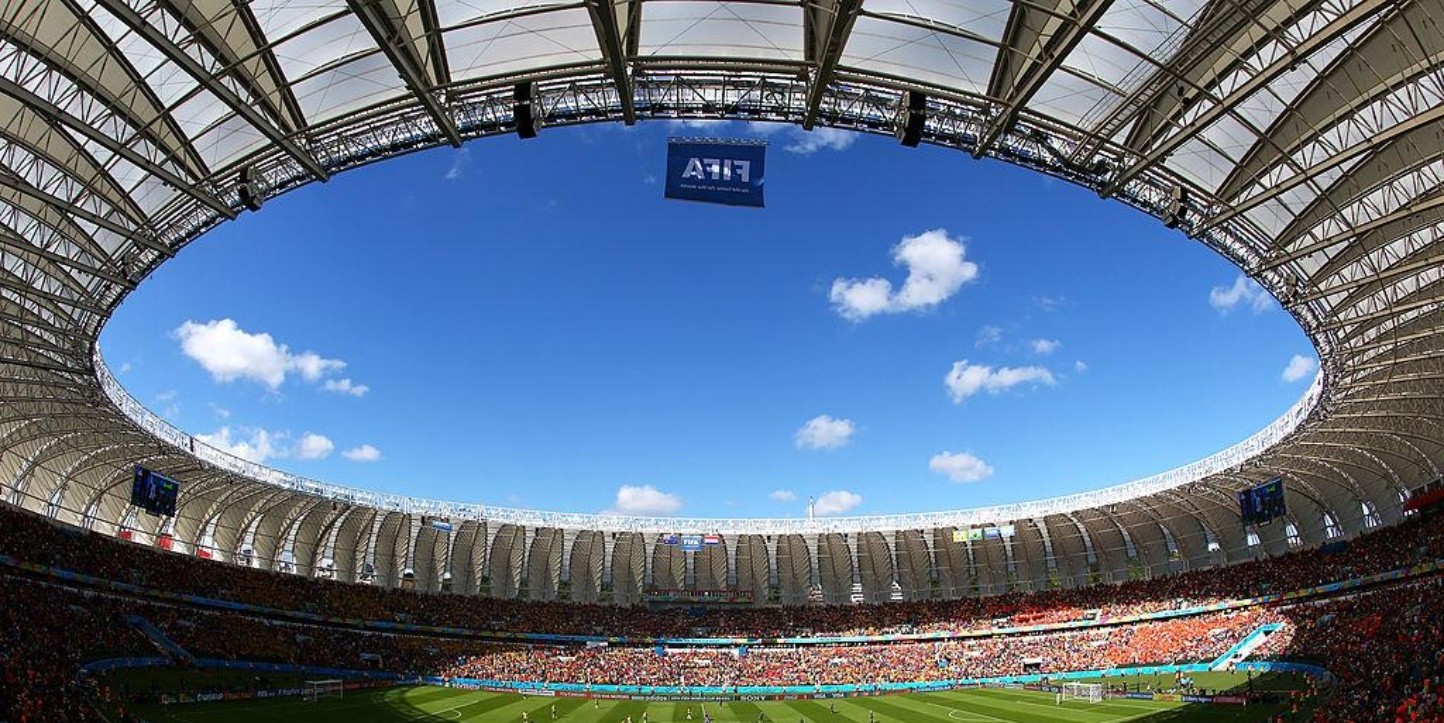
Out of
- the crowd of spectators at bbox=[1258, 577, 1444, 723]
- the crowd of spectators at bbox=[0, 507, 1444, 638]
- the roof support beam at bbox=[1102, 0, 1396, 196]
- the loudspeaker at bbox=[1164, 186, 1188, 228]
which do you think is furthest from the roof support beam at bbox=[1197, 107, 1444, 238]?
the crowd of spectators at bbox=[0, 507, 1444, 638]

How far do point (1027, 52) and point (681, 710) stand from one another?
43.3 metres

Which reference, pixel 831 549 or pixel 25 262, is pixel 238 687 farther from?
pixel 831 549

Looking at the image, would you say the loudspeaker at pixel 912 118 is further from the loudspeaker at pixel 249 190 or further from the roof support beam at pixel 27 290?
the roof support beam at pixel 27 290

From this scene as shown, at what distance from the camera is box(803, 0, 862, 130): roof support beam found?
17.5m

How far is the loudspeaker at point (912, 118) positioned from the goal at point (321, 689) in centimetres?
4603

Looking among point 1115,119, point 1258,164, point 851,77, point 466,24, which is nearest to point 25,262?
point 466,24

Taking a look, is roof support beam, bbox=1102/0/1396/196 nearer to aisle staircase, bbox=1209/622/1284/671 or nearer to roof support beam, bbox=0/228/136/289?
roof support beam, bbox=0/228/136/289

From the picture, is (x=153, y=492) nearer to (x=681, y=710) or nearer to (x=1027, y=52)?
(x=681, y=710)

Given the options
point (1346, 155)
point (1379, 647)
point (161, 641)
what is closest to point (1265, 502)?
point (1379, 647)

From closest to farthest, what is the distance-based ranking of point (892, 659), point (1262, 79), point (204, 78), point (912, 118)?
point (204, 78)
point (1262, 79)
point (912, 118)
point (892, 659)

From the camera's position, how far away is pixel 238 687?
50375mm

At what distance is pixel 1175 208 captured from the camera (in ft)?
89.1

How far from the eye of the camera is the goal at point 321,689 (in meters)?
51.2

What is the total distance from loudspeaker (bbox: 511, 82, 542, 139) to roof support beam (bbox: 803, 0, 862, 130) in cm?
687
